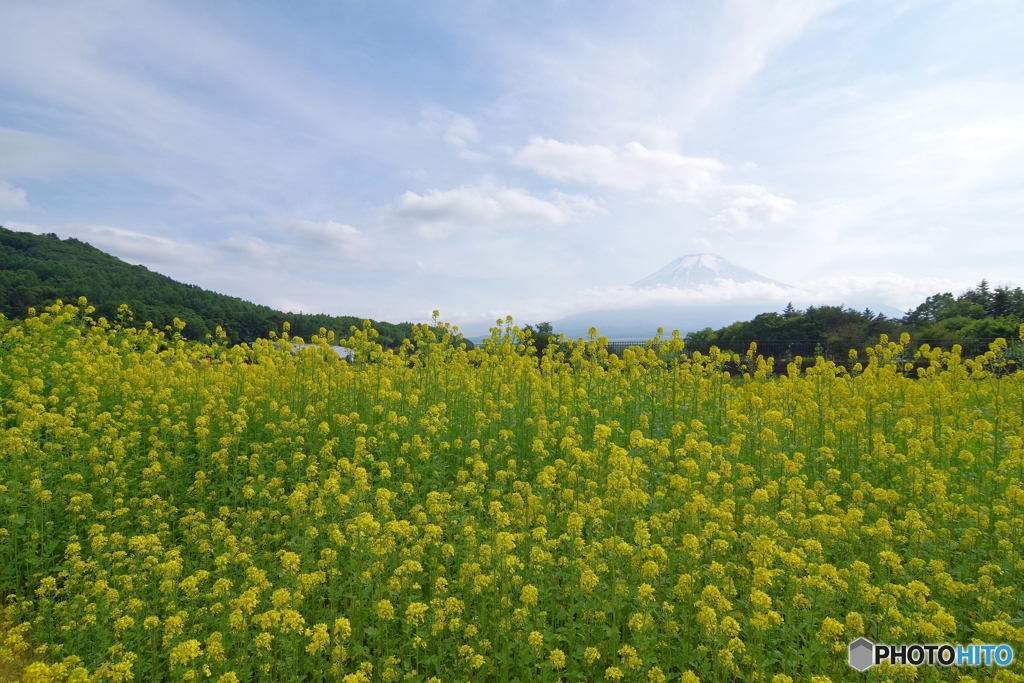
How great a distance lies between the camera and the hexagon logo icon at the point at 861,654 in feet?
12.3

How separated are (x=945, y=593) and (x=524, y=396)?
5890mm

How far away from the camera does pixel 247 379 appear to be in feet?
32.9

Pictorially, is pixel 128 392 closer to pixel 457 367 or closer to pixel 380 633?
pixel 457 367

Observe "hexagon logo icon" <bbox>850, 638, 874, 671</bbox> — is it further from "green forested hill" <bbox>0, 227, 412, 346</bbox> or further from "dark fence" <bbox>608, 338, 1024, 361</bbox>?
"green forested hill" <bbox>0, 227, 412, 346</bbox>

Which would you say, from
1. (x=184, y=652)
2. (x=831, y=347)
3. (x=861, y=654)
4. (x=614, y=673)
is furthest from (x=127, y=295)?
(x=831, y=347)

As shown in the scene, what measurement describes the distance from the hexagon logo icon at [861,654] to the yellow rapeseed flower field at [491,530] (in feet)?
0.52

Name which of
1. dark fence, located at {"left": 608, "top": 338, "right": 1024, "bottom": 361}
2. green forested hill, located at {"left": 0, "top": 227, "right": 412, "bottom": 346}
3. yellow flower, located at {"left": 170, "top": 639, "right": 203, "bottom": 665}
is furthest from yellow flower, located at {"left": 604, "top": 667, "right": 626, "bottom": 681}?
green forested hill, located at {"left": 0, "top": 227, "right": 412, "bottom": 346}

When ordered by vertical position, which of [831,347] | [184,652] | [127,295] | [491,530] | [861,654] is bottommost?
[184,652]

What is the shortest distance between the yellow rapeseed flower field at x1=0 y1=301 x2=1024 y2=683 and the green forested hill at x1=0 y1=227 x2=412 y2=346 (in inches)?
690

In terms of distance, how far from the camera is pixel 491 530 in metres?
4.83

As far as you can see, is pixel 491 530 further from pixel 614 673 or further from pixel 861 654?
pixel 861 654

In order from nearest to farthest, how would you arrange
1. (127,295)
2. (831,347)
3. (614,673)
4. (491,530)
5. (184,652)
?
1. (184,652)
2. (614,673)
3. (491,530)
4. (831,347)
5. (127,295)

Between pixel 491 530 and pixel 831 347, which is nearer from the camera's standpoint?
pixel 491 530

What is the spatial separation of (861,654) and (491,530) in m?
2.93
